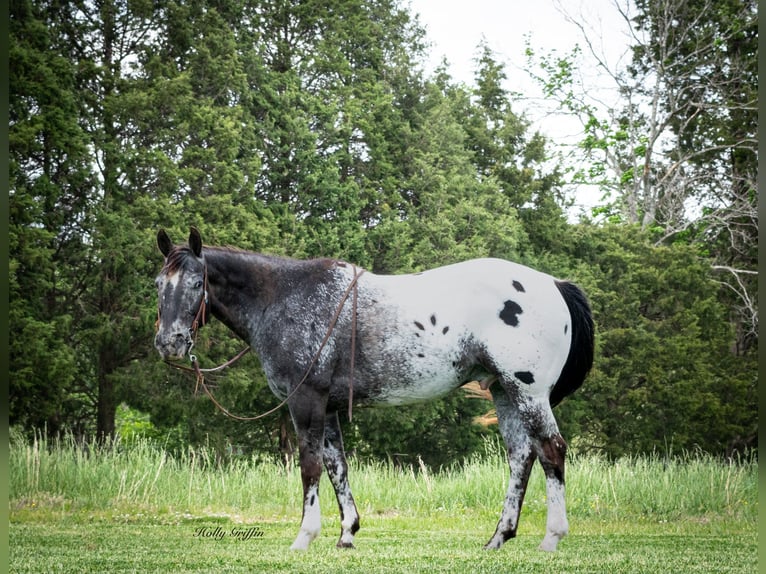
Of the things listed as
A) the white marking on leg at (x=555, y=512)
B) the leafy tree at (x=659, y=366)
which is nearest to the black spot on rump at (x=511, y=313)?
the white marking on leg at (x=555, y=512)

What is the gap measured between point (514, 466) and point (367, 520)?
10.7ft

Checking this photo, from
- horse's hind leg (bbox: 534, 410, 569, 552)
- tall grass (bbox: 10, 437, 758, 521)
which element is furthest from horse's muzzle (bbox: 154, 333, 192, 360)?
tall grass (bbox: 10, 437, 758, 521)

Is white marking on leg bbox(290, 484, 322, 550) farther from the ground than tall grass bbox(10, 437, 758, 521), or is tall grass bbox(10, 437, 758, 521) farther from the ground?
white marking on leg bbox(290, 484, 322, 550)

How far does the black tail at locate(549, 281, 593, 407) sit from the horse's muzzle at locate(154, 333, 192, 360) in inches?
112

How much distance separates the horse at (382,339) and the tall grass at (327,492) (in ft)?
11.0

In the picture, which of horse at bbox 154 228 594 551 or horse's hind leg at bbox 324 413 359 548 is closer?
horse at bbox 154 228 594 551

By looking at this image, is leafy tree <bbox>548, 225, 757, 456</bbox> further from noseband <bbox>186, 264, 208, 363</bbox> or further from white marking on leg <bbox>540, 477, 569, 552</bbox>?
noseband <bbox>186, 264, 208, 363</bbox>

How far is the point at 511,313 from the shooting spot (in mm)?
6348

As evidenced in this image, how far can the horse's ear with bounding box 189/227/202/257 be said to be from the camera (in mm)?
6156

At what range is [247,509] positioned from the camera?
397 inches

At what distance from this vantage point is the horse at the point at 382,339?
243 inches

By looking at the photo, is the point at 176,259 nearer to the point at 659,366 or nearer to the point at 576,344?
the point at 576,344

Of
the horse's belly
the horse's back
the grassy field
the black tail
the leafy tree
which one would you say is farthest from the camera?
the leafy tree

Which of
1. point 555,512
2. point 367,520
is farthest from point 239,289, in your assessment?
point 367,520
